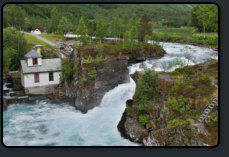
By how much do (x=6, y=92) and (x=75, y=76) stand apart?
7.01m

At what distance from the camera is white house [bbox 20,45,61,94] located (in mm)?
25812

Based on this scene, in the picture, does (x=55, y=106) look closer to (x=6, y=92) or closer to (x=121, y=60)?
(x=6, y=92)

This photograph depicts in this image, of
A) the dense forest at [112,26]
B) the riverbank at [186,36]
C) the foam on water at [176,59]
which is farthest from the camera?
the riverbank at [186,36]

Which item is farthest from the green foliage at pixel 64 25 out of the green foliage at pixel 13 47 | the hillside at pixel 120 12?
the green foliage at pixel 13 47

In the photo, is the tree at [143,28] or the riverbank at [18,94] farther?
the tree at [143,28]

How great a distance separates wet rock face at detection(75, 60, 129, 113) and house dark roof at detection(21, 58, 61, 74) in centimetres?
431

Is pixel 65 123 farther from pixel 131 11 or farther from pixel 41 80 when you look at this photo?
pixel 131 11

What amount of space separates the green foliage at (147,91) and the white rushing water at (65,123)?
2.56 metres

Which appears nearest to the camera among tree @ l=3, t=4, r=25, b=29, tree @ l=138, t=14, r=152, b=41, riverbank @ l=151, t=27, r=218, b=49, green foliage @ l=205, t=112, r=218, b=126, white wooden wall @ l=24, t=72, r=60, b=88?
green foliage @ l=205, t=112, r=218, b=126

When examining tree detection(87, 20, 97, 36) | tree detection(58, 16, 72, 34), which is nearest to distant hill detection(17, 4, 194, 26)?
tree detection(58, 16, 72, 34)

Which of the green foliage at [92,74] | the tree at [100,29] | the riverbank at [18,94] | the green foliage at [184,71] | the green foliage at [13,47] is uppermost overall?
the tree at [100,29]

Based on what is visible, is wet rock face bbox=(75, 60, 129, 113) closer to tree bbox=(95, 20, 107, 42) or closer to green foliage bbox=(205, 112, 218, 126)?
tree bbox=(95, 20, 107, 42)

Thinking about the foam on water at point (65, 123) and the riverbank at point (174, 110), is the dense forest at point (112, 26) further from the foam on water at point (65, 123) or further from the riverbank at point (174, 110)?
the foam on water at point (65, 123)

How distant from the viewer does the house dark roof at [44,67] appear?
25.8 m
